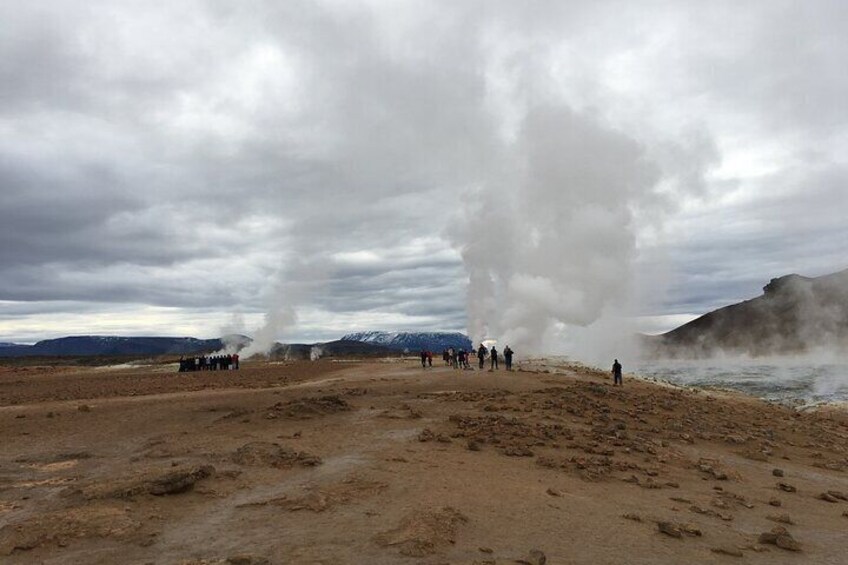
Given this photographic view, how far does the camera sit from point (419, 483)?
421 inches

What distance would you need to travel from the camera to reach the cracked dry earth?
7.93 m

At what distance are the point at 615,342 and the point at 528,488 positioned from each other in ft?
213

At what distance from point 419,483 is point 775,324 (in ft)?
558

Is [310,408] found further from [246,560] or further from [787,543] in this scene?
[787,543]

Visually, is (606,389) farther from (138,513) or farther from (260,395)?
(138,513)

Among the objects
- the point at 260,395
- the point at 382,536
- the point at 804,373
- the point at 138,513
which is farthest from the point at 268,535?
the point at 804,373

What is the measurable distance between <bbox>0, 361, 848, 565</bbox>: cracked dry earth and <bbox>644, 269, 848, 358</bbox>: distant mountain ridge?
11399cm

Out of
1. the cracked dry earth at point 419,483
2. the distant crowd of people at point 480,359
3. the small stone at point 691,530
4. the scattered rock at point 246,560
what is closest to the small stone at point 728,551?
the cracked dry earth at point 419,483

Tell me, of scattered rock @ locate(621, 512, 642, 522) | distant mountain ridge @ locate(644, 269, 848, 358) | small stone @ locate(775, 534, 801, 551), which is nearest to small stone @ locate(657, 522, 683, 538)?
scattered rock @ locate(621, 512, 642, 522)

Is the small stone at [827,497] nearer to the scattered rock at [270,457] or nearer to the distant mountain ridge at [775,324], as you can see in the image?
the scattered rock at [270,457]

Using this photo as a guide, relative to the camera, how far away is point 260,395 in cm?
2306

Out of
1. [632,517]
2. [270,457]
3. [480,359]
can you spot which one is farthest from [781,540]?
[480,359]

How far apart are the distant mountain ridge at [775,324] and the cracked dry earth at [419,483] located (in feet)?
374

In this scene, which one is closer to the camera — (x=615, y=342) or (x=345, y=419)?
(x=345, y=419)
